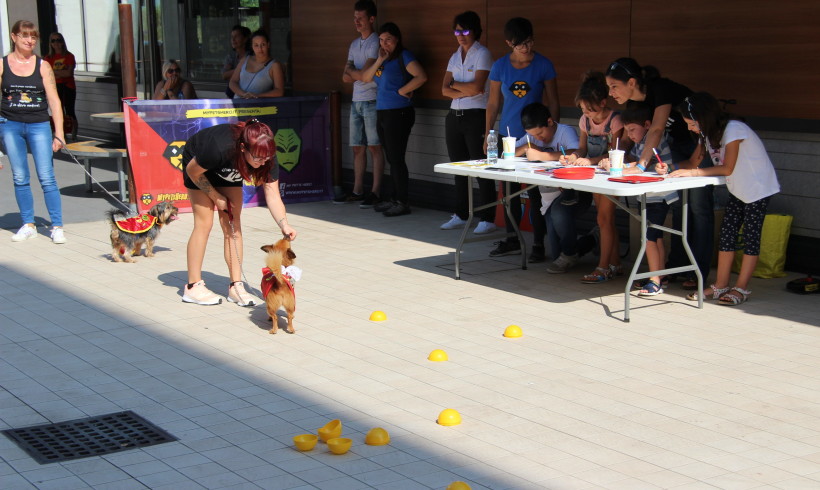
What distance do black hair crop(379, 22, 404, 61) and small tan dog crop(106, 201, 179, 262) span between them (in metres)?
3.20

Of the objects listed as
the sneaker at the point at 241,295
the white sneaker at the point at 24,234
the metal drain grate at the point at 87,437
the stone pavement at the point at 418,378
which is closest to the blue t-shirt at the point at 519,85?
the stone pavement at the point at 418,378

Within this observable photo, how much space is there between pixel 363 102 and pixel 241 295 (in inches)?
180

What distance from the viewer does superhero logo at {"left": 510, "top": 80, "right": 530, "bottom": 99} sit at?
9.09 metres

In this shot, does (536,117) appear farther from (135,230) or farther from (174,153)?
(174,153)

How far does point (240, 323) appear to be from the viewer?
7.16 meters

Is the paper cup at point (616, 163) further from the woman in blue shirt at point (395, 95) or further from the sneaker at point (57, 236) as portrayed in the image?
the sneaker at point (57, 236)

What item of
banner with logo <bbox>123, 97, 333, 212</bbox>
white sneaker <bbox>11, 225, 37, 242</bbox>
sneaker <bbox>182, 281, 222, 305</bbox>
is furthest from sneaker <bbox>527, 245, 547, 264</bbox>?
white sneaker <bbox>11, 225, 37, 242</bbox>

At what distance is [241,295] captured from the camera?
7.62 m

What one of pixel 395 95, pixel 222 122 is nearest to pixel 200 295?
pixel 395 95

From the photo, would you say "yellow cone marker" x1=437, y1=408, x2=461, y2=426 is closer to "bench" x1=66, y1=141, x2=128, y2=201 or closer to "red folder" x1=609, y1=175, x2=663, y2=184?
"red folder" x1=609, y1=175, x2=663, y2=184

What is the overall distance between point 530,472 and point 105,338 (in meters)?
→ 3.44

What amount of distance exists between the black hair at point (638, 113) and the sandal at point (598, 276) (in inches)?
48.6

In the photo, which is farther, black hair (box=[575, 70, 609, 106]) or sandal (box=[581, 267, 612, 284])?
sandal (box=[581, 267, 612, 284])

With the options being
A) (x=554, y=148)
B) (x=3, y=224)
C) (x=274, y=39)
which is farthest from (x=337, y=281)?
(x=274, y=39)
